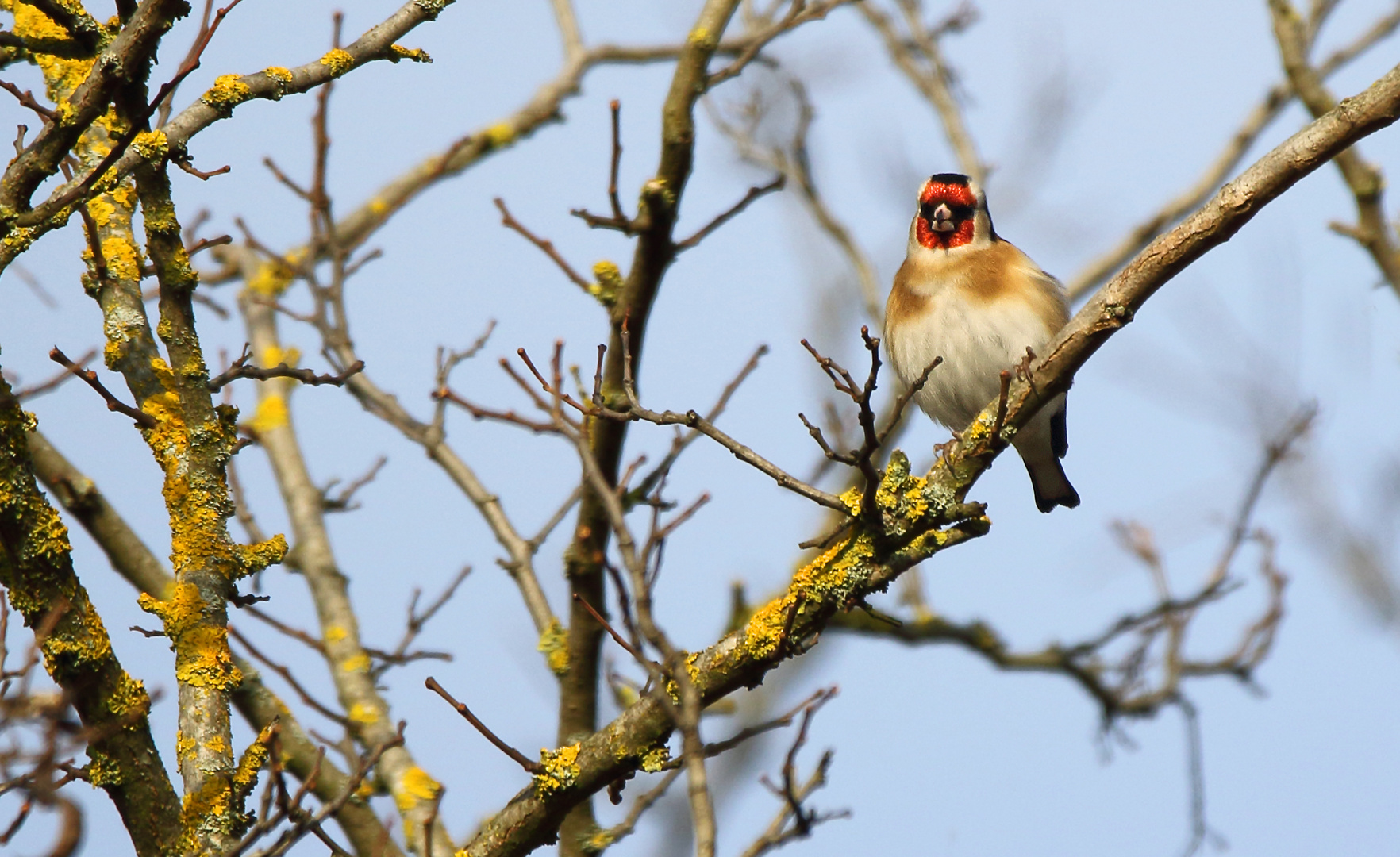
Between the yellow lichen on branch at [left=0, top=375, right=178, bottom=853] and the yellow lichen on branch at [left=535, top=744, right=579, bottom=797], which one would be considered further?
the yellow lichen on branch at [left=535, top=744, right=579, bottom=797]

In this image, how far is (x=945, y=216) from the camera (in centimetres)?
539

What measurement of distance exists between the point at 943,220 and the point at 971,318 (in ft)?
2.45

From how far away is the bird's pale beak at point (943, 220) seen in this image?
5371mm

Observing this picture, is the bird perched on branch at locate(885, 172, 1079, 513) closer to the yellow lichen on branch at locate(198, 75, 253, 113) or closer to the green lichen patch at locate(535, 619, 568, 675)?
the green lichen patch at locate(535, 619, 568, 675)

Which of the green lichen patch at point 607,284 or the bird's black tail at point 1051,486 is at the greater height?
the green lichen patch at point 607,284

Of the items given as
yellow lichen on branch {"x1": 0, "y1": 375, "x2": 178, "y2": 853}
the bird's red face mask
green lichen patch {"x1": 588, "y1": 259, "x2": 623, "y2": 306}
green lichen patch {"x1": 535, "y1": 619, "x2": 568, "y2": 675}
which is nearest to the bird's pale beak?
the bird's red face mask

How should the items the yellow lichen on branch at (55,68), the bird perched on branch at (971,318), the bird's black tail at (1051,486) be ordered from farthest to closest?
the bird's black tail at (1051,486), the bird perched on branch at (971,318), the yellow lichen on branch at (55,68)

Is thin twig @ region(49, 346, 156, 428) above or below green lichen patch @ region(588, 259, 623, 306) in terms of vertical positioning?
below

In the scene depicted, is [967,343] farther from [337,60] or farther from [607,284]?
[337,60]

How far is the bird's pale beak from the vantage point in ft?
17.6

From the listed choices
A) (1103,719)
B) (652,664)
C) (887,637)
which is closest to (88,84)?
(652,664)

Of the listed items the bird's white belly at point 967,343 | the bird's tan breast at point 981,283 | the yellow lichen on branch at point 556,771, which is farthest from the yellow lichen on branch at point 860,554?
the bird's tan breast at point 981,283

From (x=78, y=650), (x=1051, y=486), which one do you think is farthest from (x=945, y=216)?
(x=78, y=650)

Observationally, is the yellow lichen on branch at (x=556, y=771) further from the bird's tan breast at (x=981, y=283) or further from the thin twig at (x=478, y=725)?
the bird's tan breast at (x=981, y=283)
